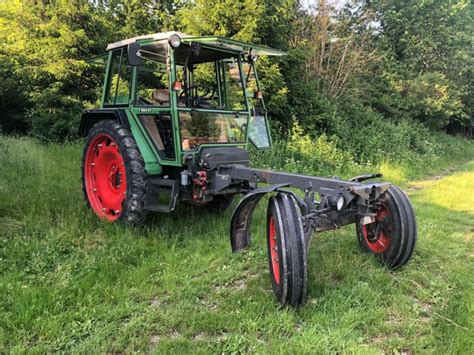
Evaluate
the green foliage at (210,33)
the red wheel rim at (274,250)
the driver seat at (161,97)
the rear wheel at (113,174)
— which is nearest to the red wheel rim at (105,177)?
the rear wheel at (113,174)

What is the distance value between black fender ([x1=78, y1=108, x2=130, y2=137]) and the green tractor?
0.02 metres

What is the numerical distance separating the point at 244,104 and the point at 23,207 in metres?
3.09

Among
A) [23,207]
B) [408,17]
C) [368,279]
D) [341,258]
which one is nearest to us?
[368,279]

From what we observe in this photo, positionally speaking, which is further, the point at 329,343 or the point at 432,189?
the point at 432,189

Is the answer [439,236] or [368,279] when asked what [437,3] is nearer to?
[439,236]

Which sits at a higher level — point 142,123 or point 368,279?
point 142,123

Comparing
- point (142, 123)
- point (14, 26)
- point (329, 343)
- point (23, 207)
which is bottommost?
point (329, 343)

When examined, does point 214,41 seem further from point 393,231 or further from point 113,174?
point 393,231

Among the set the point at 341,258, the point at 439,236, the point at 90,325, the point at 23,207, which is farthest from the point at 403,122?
the point at 90,325

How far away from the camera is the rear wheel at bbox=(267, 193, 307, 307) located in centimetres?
285

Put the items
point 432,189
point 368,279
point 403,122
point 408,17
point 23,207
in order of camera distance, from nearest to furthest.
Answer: point 368,279 < point 23,207 < point 432,189 < point 403,122 < point 408,17

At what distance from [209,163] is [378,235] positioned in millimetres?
1911

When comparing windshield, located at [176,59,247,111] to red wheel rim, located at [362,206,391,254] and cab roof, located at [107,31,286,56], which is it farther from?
red wheel rim, located at [362,206,391,254]

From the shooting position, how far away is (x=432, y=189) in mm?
8000
